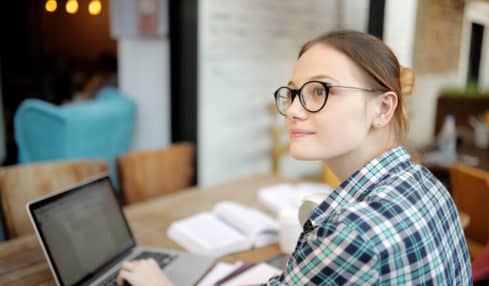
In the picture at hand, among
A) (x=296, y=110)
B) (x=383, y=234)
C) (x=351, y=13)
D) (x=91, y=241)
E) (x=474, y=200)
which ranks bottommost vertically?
(x=474, y=200)

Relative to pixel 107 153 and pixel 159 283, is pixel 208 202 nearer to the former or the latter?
pixel 159 283

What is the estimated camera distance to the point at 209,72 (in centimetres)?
287

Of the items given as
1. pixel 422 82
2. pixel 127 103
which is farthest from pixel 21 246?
pixel 422 82

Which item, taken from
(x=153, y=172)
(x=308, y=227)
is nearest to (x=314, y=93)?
(x=308, y=227)

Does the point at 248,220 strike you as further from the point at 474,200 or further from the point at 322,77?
the point at 474,200

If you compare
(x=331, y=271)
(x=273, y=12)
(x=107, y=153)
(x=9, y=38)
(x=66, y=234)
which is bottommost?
(x=107, y=153)

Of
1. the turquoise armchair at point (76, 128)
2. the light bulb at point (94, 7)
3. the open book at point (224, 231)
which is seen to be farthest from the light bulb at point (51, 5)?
the open book at point (224, 231)

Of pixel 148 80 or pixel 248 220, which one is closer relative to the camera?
pixel 248 220

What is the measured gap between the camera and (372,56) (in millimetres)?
778

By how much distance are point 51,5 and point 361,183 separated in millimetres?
1645

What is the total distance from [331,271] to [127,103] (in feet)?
7.85

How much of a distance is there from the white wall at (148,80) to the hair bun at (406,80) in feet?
7.15

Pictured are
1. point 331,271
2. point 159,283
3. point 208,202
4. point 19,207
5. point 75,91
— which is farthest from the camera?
point 75,91

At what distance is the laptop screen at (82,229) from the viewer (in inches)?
39.0
